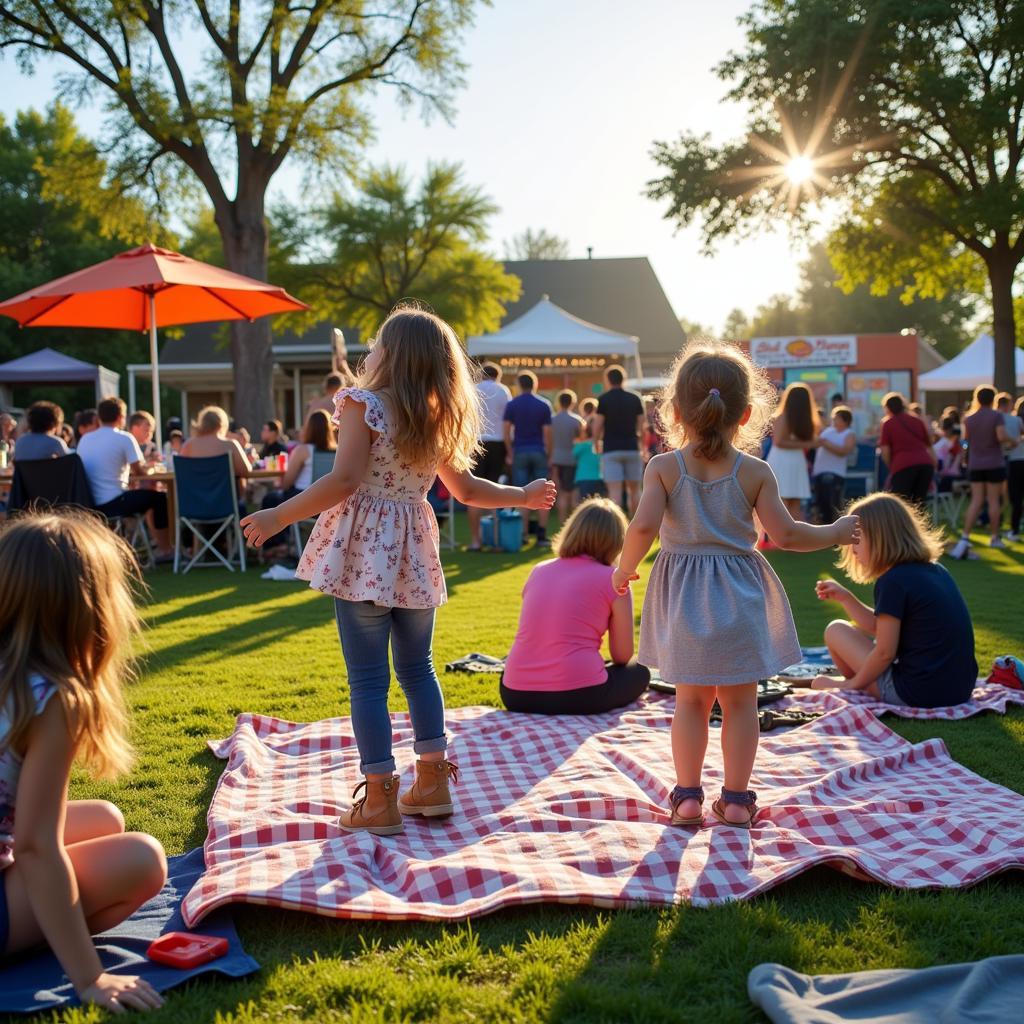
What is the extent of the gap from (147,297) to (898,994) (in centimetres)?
1166

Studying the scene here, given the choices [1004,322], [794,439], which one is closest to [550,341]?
[1004,322]

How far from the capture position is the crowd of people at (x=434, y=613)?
2.34 metres

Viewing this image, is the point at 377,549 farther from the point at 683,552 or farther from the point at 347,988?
the point at 347,988

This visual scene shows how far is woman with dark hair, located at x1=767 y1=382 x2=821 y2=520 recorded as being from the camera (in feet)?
37.7

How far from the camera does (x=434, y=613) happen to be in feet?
11.8

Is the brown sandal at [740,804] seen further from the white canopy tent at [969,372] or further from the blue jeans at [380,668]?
the white canopy tent at [969,372]

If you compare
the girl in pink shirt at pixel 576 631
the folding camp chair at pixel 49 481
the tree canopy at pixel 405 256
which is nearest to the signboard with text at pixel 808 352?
the tree canopy at pixel 405 256

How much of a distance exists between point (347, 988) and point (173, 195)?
808 inches

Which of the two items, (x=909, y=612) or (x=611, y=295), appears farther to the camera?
(x=611, y=295)

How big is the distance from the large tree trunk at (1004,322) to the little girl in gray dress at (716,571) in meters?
18.9

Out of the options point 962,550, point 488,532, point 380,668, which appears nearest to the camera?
point 380,668

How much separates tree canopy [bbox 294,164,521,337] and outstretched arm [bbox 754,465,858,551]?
96.3ft

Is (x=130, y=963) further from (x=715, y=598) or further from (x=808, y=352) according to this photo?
(x=808, y=352)

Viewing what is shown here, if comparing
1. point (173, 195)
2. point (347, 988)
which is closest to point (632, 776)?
point (347, 988)
